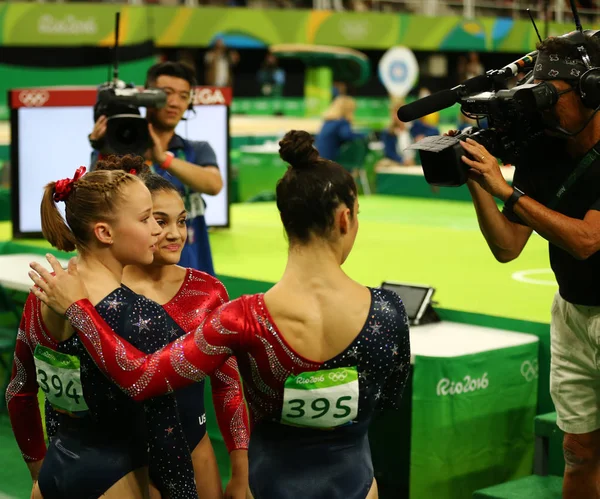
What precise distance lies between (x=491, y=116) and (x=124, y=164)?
38.4 inches

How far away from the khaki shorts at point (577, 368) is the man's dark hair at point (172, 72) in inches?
77.2

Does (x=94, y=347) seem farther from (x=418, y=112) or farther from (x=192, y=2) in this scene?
(x=192, y=2)

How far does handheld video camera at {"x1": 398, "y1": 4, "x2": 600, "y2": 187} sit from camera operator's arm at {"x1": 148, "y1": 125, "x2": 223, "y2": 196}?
1.54 meters

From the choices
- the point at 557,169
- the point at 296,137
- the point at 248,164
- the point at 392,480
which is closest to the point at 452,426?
the point at 392,480

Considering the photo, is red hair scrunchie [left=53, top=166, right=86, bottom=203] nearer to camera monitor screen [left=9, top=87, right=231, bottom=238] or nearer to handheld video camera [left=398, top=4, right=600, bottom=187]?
handheld video camera [left=398, top=4, right=600, bottom=187]

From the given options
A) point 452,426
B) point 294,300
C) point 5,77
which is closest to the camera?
point 294,300

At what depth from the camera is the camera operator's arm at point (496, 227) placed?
293 centimetres

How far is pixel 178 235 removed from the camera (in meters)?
2.92

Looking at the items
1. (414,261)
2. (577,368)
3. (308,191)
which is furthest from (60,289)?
(414,261)

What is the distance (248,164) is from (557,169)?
7861 millimetres

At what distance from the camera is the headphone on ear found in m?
2.75

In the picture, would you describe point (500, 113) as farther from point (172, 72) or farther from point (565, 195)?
point (172, 72)

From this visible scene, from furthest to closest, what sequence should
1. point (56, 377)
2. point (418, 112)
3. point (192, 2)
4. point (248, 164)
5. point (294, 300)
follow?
point (192, 2)
point (248, 164)
point (418, 112)
point (56, 377)
point (294, 300)

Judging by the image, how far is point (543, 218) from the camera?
109 inches
